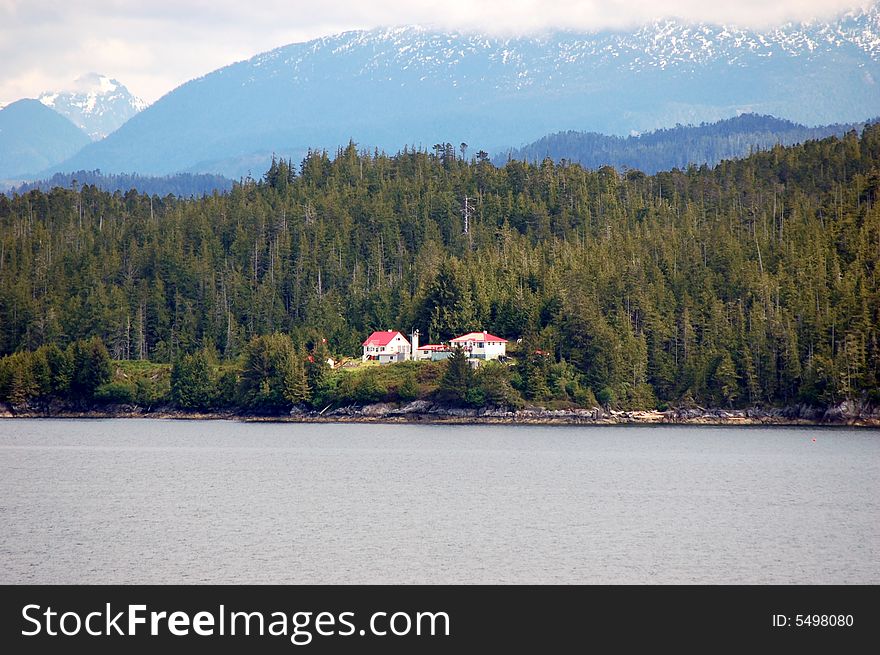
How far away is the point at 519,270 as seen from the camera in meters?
137

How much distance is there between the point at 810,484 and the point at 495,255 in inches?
3100

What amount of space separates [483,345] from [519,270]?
59.3 ft

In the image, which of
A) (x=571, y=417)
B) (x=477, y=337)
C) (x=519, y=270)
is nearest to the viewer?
(x=571, y=417)

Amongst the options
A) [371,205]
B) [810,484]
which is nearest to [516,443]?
[810,484]

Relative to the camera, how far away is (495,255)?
479ft

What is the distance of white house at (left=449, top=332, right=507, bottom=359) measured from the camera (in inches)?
4788

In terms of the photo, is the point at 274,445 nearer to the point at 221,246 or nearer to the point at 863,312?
the point at 863,312

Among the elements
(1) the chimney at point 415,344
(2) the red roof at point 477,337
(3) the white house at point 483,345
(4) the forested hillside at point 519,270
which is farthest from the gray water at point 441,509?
(1) the chimney at point 415,344

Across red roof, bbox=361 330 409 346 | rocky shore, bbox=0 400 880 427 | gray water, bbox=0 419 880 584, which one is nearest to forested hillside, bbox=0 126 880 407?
rocky shore, bbox=0 400 880 427

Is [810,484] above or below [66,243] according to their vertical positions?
below

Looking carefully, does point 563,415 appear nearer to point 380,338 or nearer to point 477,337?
point 477,337

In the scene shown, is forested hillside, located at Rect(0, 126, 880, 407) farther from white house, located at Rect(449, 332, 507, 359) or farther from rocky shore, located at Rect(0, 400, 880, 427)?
white house, located at Rect(449, 332, 507, 359)

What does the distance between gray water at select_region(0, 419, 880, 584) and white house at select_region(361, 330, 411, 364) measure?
979 inches

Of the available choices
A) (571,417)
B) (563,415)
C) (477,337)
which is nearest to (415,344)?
(477,337)
